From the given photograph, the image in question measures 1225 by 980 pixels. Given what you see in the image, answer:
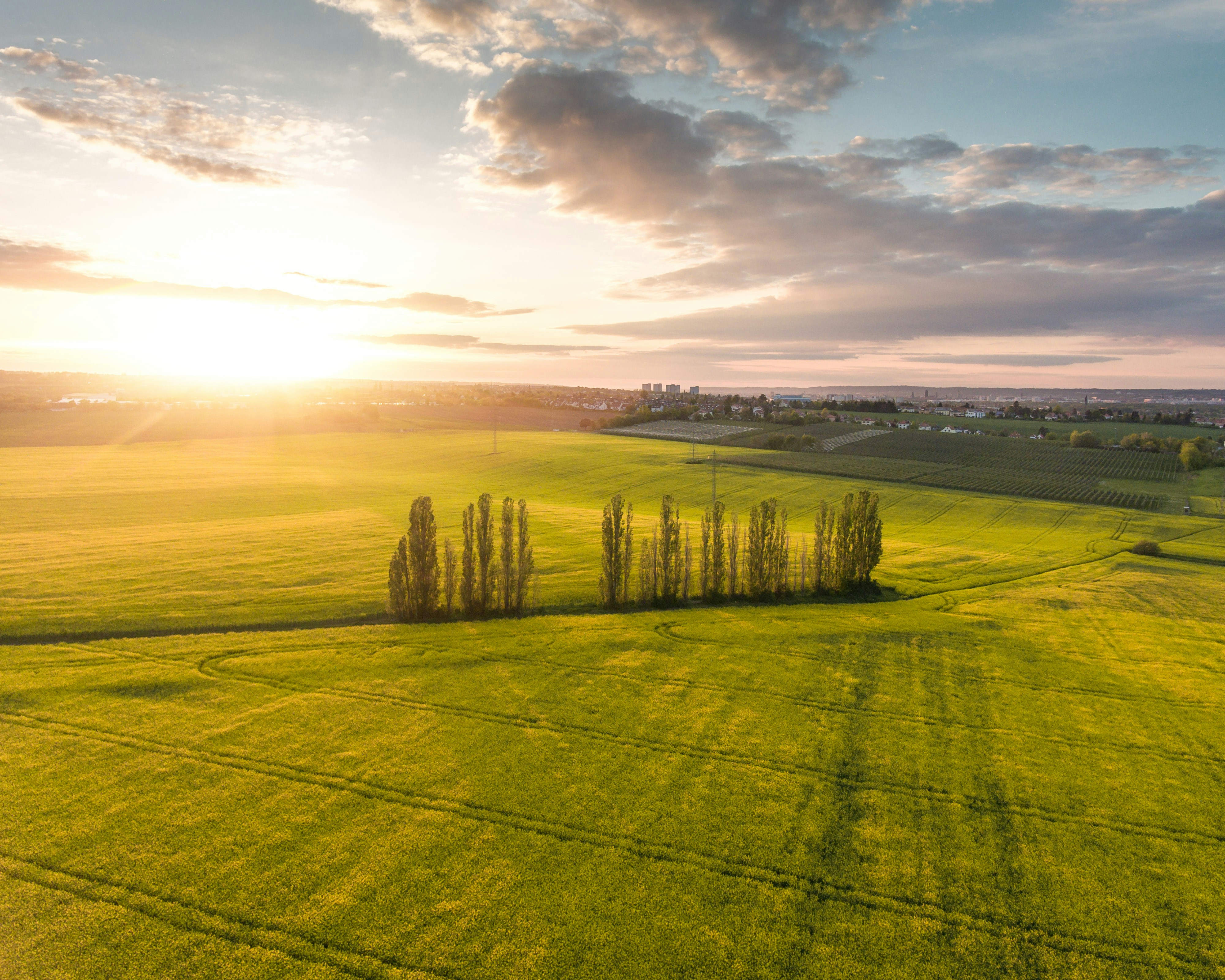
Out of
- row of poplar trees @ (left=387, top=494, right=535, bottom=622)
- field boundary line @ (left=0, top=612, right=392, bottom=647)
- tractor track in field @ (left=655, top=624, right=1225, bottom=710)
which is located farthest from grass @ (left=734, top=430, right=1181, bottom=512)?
field boundary line @ (left=0, top=612, right=392, bottom=647)

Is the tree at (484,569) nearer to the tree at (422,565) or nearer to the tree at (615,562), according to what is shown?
the tree at (422,565)

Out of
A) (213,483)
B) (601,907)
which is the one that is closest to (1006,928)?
(601,907)

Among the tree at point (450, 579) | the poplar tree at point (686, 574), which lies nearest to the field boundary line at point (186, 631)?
the tree at point (450, 579)

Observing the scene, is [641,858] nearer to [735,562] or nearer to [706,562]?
[706,562]

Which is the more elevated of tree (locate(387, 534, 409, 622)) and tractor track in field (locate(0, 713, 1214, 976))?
tree (locate(387, 534, 409, 622))

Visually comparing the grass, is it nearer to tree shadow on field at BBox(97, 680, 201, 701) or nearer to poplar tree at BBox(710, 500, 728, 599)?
poplar tree at BBox(710, 500, 728, 599)

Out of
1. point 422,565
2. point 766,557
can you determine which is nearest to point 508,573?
point 422,565
